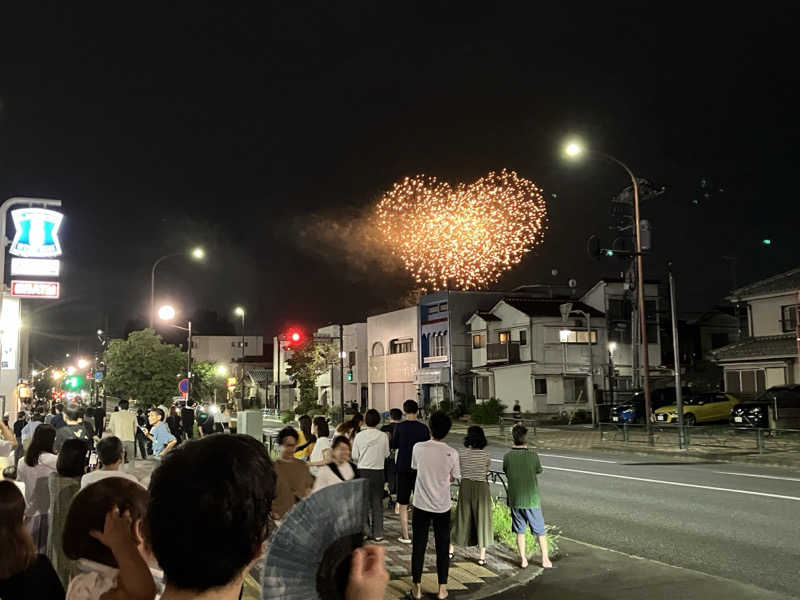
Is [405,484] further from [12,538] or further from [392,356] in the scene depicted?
[392,356]

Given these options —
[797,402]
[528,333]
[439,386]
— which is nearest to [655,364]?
[528,333]

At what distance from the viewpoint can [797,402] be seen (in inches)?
1196

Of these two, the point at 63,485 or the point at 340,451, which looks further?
the point at 340,451

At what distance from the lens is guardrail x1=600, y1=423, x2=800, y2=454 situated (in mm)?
24844

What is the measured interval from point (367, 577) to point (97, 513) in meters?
2.03

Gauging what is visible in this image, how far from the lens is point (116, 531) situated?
3199mm

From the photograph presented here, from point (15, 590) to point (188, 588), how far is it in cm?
219

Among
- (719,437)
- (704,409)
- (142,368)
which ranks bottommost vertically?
(719,437)

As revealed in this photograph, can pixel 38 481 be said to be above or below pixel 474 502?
above

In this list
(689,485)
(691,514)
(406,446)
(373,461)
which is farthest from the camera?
(689,485)

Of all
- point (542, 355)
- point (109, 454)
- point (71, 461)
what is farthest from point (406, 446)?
point (542, 355)

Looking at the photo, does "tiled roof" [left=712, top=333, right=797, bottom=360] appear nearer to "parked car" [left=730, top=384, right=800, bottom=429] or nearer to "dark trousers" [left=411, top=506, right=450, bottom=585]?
"parked car" [left=730, top=384, right=800, bottom=429]


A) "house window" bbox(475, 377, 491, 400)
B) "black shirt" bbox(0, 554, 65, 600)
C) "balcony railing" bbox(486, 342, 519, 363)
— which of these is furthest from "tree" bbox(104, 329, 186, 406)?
"black shirt" bbox(0, 554, 65, 600)

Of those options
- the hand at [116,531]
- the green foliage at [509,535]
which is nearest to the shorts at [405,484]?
the green foliage at [509,535]
